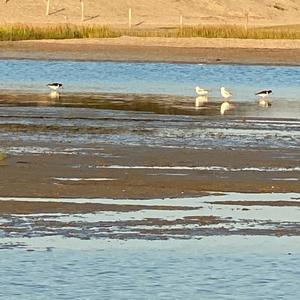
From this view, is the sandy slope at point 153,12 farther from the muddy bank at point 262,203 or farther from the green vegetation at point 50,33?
the muddy bank at point 262,203

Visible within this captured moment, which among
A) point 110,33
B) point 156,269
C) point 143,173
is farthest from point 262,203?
point 110,33

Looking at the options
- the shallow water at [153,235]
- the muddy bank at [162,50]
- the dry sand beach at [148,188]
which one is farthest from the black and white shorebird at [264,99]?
the muddy bank at [162,50]

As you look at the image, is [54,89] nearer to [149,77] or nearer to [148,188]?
[149,77]

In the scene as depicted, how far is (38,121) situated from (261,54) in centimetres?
2178

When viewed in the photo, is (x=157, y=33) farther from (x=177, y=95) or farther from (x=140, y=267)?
(x=140, y=267)

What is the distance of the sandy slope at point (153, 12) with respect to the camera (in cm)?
5981

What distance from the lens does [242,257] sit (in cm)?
1134

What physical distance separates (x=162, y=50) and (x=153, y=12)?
803 inches

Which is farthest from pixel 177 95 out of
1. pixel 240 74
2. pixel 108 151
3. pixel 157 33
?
pixel 157 33

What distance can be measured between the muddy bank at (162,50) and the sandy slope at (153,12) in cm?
1180

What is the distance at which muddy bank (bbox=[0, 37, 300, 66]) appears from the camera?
41.6 metres

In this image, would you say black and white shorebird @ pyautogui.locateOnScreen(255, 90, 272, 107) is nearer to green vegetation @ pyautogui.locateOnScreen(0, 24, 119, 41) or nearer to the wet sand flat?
the wet sand flat

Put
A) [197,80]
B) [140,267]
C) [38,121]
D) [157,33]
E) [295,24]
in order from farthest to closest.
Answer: [295,24]
[157,33]
[197,80]
[38,121]
[140,267]

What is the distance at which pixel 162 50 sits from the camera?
4394 centimetres
